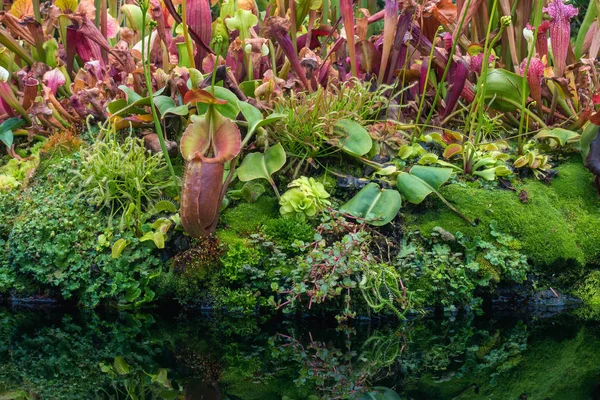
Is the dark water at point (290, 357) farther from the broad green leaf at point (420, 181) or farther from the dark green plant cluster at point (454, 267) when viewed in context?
the broad green leaf at point (420, 181)

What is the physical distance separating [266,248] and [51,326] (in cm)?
113

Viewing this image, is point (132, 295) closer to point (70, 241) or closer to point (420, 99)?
point (70, 241)

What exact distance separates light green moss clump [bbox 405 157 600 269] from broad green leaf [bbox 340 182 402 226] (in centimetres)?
19

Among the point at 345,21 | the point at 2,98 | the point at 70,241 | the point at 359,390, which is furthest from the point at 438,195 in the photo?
the point at 2,98

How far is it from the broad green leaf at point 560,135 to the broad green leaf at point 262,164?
1637 mm

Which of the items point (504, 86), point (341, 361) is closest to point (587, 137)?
point (504, 86)

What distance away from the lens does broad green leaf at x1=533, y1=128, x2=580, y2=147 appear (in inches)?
172

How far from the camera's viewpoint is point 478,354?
3105mm

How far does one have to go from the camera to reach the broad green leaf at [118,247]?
3775 mm

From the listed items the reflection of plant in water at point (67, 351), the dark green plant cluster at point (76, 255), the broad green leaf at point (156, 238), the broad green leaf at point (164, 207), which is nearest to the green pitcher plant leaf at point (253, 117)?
the broad green leaf at point (164, 207)

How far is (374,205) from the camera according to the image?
3.93 meters

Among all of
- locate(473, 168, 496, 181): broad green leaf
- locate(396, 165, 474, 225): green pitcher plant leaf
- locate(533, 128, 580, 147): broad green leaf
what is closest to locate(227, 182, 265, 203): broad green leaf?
locate(396, 165, 474, 225): green pitcher plant leaf

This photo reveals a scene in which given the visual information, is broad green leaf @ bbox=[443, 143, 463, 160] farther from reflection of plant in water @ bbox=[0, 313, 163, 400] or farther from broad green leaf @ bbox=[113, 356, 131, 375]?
broad green leaf @ bbox=[113, 356, 131, 375]

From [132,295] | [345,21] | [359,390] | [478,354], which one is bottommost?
[132,295]
